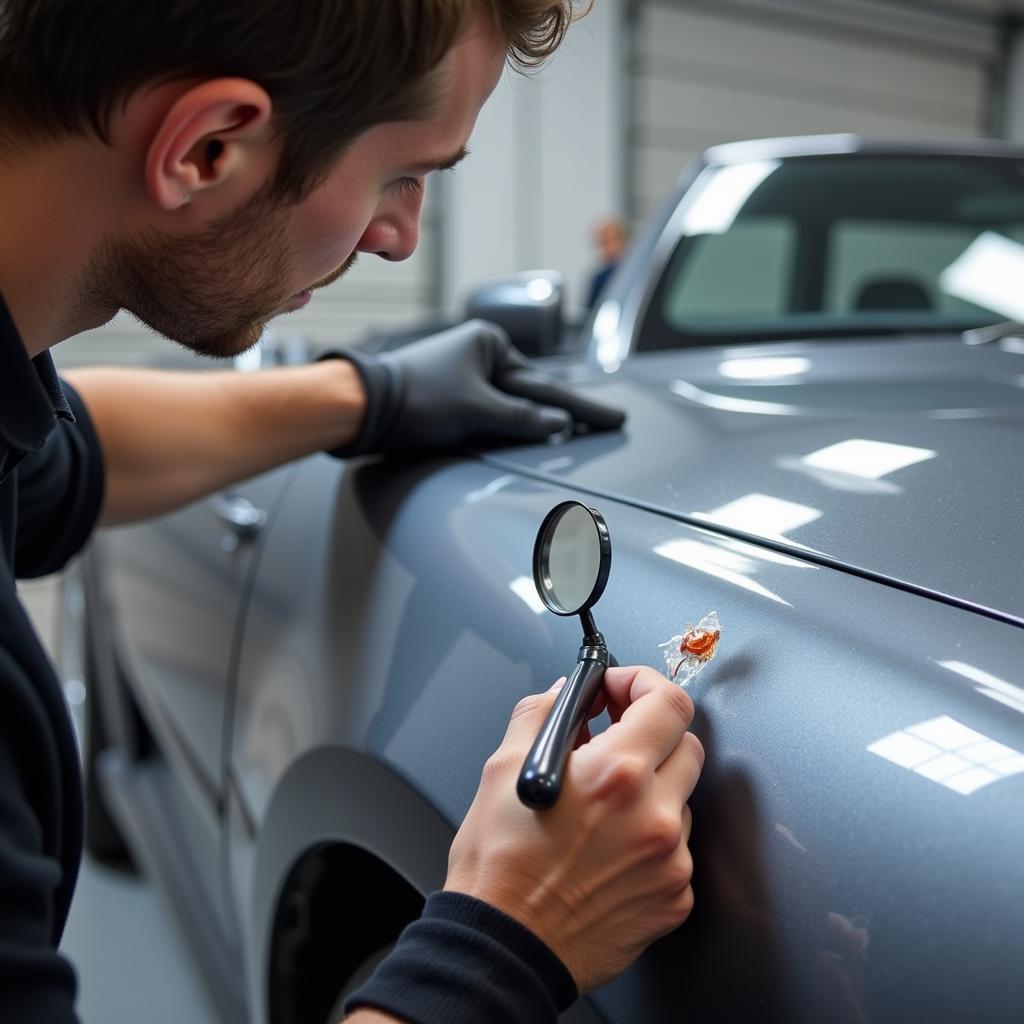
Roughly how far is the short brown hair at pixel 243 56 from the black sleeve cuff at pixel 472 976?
48cm

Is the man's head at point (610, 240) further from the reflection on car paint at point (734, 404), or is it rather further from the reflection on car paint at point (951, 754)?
the reflection on car paint at point (951, 754)

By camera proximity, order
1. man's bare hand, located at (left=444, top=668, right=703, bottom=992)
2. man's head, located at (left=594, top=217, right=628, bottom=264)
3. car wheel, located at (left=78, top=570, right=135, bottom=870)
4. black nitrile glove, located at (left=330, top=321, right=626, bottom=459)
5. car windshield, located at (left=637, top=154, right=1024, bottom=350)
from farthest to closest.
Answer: man's head, located at (left=594, top=217, right=628, bottom=264) < car wheel, located at (left=78, top=570, right=135, bottom=870) < car windshield, located at (left=637, top=154, right=1024, bottom=350) < black nitrile glove, located at (left=330, top=321, right=626, bottom=459) < man's bare hand, located at (left=444, top=668, right=703, bottom=992)

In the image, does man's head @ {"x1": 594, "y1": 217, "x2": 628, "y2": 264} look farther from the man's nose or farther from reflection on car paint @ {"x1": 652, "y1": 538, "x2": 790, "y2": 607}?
reflection on car paint @ {"x1": 652, "y1": 538, "x2": 790, "y2": 607}

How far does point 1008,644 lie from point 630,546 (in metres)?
0.28

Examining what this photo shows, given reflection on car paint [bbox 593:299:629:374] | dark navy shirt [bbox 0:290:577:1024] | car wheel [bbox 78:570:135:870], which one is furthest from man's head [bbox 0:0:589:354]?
car wheel [bbox 78:570:135:870]

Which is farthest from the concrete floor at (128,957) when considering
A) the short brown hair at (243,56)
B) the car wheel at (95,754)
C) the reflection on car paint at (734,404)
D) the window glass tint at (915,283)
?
the window glass tint at (915,283)

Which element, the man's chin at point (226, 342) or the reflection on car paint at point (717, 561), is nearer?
the reflection on car paint at point (717, 561)

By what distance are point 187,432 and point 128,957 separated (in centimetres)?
118

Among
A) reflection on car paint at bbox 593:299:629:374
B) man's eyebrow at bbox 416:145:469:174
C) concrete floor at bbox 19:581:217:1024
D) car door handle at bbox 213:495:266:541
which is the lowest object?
concrete floor at bbox 19:581:217:1024

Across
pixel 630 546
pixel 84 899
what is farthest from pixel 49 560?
pixel 84 899

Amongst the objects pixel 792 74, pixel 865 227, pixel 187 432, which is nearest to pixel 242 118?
pixel 187 432

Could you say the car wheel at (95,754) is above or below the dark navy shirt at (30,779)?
below

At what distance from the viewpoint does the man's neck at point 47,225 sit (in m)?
0.76

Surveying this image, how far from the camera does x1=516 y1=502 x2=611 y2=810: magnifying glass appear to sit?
0.66 meters
